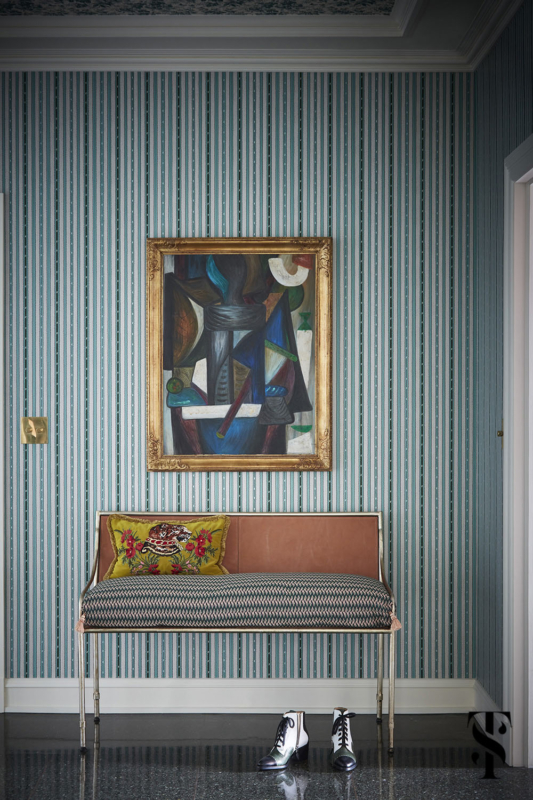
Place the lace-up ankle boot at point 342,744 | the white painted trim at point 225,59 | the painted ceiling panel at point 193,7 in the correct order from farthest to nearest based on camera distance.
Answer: the white painted trim at point 225,59, the painted ceiling panel at point 193,7, the lace-up ankle boot at point 342,744

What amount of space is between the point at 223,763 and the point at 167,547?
896 millimetres

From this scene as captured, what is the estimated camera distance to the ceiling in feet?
10.1

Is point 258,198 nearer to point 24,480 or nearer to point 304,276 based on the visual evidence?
point 304,276

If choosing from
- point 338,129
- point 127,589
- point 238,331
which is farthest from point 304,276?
point 127,589

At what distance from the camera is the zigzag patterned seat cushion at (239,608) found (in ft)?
9.40

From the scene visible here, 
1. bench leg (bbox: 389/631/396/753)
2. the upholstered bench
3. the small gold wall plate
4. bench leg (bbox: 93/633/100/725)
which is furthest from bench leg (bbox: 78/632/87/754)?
bench leg (bbox: 389/631/396/753)

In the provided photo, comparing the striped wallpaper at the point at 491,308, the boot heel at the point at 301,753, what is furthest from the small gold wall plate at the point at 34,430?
the striped wallpaper at the point at 491,308

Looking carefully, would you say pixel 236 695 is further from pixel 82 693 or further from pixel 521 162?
pixel 521 162

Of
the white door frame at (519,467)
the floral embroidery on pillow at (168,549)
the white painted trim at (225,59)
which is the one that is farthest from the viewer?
the white painted trim at (225,59)

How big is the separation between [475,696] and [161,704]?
1.47 meters

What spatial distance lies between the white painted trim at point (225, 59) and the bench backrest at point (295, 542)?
6.88ft

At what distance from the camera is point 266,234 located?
11.2 ft

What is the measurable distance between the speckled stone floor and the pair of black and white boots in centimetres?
4

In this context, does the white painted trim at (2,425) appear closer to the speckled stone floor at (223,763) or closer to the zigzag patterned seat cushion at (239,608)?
the speckled stone floor at (223,763)
